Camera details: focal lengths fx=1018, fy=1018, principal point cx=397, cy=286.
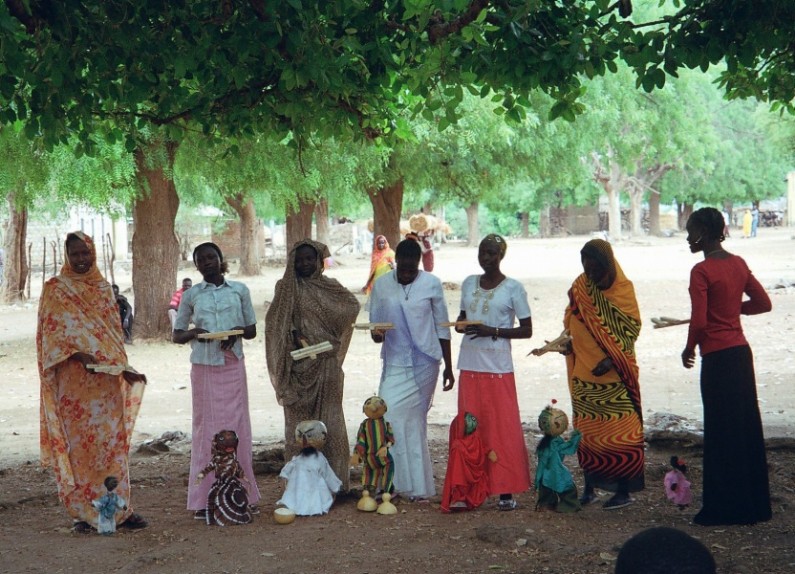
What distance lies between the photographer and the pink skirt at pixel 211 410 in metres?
6.77

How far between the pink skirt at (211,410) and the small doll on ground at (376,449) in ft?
2.58

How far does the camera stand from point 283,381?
23.1 feet

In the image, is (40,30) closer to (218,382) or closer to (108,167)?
(218,382)

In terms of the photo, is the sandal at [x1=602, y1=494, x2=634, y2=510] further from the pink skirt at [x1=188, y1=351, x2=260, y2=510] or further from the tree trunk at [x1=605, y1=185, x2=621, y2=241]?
the tree trunk at [x1=605, y1=185, x2=621, y2=241]

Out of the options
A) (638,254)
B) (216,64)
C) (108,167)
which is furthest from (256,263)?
(216,64)

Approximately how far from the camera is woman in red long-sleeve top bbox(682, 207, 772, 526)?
6.16 m

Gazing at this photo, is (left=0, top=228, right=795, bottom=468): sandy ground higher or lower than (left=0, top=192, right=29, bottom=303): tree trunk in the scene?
lower

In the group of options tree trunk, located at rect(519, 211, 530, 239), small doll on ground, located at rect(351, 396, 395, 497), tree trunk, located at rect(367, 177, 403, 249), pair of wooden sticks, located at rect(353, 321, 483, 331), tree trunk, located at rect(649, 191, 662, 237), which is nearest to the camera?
pair of wooden sticks, located at rect(353, 321, 483, 331)

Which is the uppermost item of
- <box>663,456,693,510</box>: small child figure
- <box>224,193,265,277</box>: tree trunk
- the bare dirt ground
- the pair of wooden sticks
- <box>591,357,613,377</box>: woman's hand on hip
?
<box>224,193,265,277</box>: tree trunk

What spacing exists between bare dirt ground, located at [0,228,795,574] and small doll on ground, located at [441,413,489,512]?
12 centimetres

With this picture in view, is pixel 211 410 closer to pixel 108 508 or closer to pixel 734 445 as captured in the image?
pixel 108 508

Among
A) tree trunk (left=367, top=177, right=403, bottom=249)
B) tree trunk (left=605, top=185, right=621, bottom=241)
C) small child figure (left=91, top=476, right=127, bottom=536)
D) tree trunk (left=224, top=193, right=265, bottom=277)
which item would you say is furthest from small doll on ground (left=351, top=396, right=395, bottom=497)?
tree trunk (left=605, top=185, right=621, bottom=241)

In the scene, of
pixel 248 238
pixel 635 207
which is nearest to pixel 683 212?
pixel 635 207

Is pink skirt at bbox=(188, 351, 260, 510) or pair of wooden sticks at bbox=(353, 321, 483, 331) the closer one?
pair of wooden sticks at bbox=(353, 321, 483, 331)
